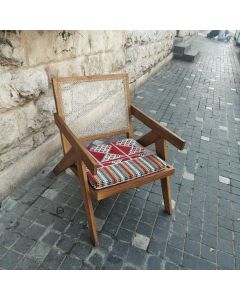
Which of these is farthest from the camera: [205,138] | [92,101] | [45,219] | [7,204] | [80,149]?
[205,138]

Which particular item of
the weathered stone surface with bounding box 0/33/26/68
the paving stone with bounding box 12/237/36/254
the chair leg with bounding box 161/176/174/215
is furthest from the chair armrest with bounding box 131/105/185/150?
the paving stone with bounding box 12/237/36/254

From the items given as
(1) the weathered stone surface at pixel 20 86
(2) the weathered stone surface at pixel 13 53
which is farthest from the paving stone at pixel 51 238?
(2) the weathered stone surface at pixel 13 53

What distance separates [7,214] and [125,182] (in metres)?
1.18

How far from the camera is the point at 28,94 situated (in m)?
2.42

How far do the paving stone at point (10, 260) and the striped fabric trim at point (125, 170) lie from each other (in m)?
0.82

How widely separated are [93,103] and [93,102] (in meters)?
0.02

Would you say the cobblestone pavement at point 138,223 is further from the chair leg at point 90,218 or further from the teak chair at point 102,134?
the teak chair at point 102,134

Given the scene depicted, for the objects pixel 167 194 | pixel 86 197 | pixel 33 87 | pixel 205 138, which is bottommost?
pixel 205 138

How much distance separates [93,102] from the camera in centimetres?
253

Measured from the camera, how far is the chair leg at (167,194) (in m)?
2.38

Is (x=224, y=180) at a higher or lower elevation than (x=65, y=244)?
lower

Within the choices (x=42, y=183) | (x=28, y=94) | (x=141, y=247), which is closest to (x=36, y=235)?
(x=42, y=183)

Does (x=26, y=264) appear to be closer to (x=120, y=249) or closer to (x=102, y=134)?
(x=120, y=249)

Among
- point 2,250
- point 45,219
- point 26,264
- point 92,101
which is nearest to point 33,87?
point 92,101
